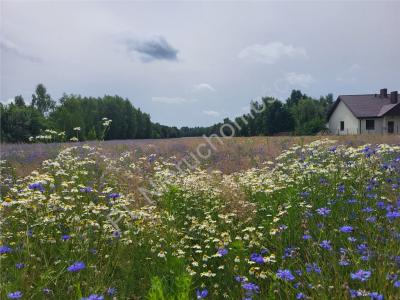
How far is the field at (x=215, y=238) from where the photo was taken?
2873 mm

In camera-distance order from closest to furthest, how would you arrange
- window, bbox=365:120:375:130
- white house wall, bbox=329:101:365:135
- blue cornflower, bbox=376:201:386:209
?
blue cornflower, bbox=376:201:386:209, window, bbox=365:120:375:130, white house wall, bbox=329:101:365:135

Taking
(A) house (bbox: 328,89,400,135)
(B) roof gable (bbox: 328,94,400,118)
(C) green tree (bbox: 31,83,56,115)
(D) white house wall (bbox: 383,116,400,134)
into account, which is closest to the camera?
(D) white house wall (bbox: 383,116,400,134)

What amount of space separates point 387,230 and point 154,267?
92.9 inches

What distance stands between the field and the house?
117 ft

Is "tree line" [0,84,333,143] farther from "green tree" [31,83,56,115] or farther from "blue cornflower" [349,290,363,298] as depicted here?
"blue cornflower" [349,290,363,298]

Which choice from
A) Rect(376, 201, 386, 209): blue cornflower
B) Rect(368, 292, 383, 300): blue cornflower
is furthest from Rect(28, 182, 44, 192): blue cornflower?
Rect(376, 201, 386, 209): blue cornflower

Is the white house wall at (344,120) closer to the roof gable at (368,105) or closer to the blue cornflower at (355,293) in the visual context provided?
the roof gable at (368,105)

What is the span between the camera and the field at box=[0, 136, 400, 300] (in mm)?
2873

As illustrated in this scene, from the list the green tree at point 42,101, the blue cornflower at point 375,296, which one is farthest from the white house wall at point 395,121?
the green tree at point 42,101

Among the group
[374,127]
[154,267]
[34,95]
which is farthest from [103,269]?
[34,95]

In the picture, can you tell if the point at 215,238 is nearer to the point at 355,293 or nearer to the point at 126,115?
the point at 355,293

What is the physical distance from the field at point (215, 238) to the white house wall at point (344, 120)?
35.8 metres

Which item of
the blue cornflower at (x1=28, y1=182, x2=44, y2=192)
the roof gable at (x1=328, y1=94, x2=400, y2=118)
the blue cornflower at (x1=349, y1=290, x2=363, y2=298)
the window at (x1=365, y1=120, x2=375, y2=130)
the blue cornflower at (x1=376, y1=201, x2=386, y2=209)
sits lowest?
the blue cornflower at (x1=349, y1=290, x2=363, y2=298)

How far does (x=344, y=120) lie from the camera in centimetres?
4319
